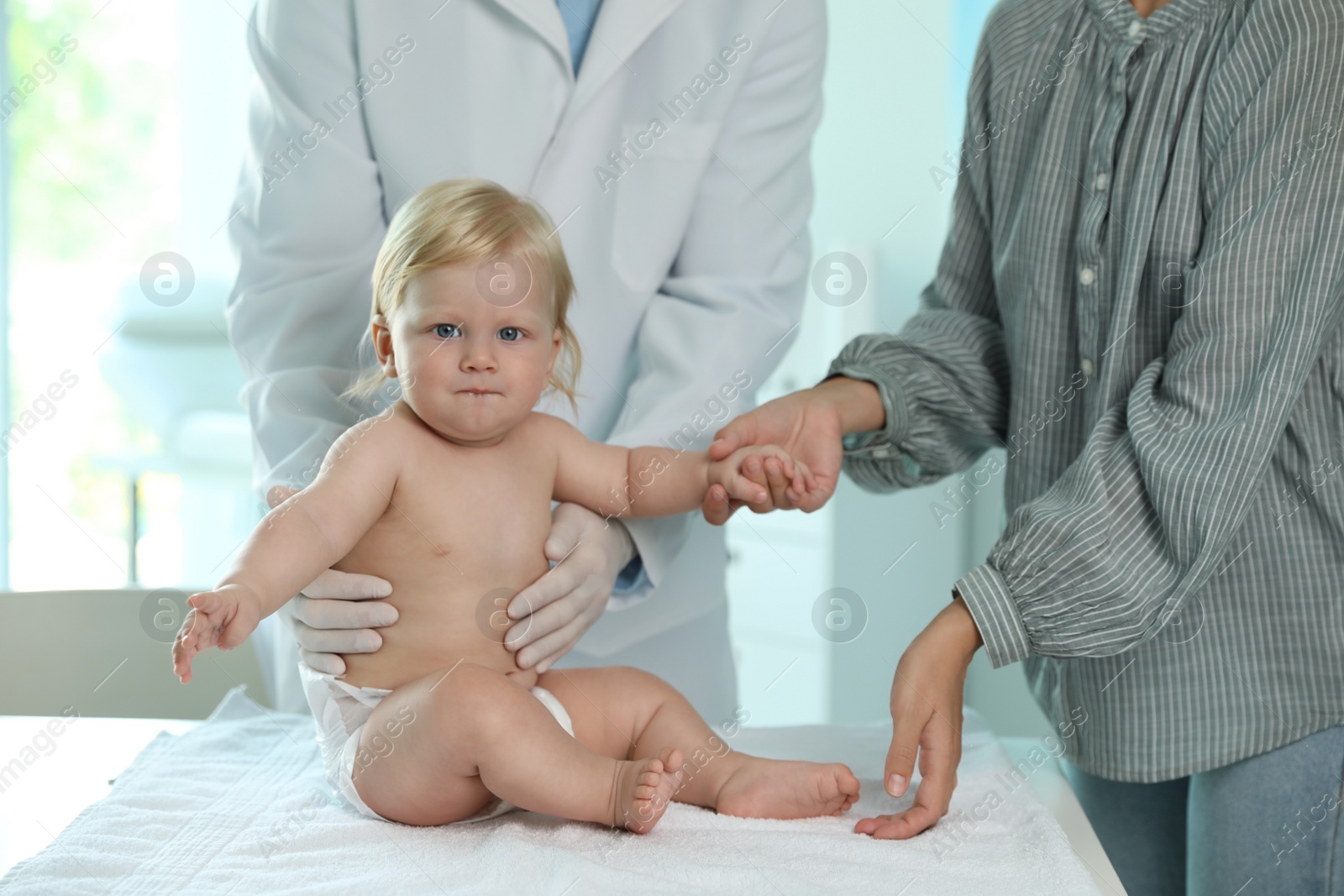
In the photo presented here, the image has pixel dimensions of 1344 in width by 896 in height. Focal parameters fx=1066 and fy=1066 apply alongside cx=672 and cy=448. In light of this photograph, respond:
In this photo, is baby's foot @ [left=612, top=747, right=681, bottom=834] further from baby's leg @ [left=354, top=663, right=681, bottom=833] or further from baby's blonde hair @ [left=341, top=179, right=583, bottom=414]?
baby's blonde hair @ [left=341, top=179, right=583, bottom=414]

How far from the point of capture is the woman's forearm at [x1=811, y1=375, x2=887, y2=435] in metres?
1.05

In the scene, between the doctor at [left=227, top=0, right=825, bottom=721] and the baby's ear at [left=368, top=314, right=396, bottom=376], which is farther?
the doctor at [left=227, top=0, right=825, bottom=721]

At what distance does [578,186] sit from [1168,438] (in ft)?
2.13

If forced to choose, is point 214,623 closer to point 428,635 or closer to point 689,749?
point 428,635

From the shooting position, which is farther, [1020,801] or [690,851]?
[1020,801]

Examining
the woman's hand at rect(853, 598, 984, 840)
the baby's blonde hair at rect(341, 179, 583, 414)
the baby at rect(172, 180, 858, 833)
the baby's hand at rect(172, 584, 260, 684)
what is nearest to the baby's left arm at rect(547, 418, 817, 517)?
the baby at rect(172, 180, 858, 833)

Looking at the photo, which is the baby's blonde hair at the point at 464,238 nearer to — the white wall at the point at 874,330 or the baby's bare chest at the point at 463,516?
the baby's bare chest at the point at 463,516

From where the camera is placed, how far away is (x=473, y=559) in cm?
87

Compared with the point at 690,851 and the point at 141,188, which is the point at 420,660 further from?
the point at 141,188

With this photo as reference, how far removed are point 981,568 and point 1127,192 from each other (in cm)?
38

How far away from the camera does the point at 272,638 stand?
131 centimetres

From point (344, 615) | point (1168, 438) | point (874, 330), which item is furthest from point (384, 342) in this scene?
point (874, 330)

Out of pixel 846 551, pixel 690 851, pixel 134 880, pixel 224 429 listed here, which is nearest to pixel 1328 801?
pixel 690 851

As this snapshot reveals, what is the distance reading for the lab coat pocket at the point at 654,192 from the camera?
1.16 meters
